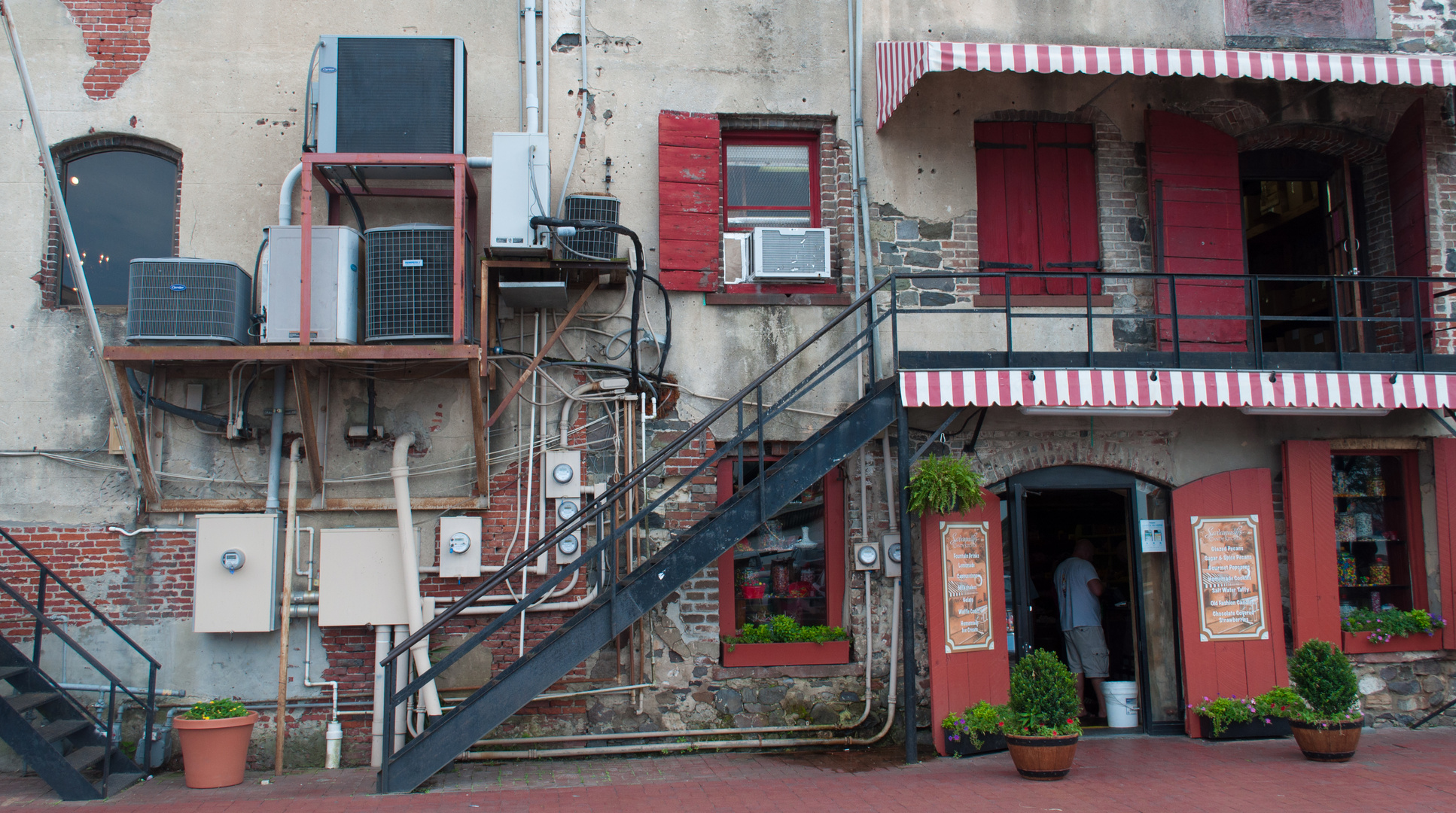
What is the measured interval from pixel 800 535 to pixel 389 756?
3.67 metres

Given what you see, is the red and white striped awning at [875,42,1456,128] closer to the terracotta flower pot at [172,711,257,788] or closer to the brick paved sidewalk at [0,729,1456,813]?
the brick paved sidewalk at [0,729,1456,813]

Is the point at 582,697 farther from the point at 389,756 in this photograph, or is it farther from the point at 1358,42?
the point at 1358,42

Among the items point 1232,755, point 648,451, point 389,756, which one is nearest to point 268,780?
point 389,756

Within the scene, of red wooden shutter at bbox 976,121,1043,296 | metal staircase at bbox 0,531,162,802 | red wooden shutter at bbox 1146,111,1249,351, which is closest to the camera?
metal staircase at bbox 0,531,162,802

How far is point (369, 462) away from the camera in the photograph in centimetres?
790

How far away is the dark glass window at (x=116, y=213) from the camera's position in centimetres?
799

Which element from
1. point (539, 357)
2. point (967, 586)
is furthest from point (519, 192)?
point (967, 586)

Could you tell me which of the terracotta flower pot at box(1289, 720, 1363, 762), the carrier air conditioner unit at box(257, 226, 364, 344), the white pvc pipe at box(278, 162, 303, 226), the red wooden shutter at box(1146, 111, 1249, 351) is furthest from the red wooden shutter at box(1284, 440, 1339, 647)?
the white pvc pipe at box(278, 162, 303, 226)

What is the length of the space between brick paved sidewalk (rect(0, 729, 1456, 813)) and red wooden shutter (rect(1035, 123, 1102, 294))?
4.10 meters

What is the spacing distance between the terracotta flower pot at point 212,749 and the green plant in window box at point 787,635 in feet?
12.1

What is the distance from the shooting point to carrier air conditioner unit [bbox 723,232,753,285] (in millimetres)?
8461

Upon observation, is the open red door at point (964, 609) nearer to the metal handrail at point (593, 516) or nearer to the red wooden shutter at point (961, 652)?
the red wooden shutter at point (961, 652)

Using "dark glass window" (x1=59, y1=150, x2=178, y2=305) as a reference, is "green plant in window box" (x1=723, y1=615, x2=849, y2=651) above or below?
below

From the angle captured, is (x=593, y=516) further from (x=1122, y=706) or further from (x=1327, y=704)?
(x=1327, y=704)
